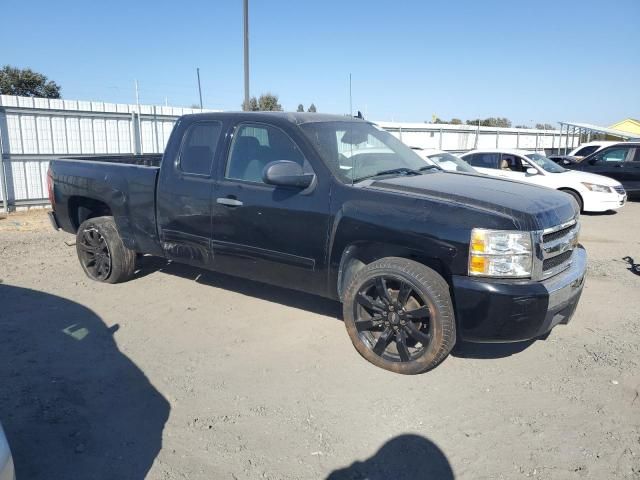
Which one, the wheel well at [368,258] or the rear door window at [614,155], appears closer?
the wheel well at [368,258]

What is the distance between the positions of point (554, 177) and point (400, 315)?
10075 mm

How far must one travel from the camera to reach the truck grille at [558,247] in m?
3.57

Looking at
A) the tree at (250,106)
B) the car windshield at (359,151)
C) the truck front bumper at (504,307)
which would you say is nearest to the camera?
the truck front bumper at (504,307)

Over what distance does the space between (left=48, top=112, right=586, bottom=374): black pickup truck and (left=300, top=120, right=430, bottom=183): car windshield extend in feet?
0.05

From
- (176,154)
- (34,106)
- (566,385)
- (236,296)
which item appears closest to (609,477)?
(566,385)

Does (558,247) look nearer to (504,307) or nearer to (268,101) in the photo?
(504,307)

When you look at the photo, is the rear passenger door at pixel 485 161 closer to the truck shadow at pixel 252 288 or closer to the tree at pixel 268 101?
the truck shadow at pixel 252 288

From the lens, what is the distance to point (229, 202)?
4520 mm

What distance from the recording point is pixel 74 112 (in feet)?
39.8

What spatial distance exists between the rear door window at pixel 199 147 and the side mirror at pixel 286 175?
0.97 metres

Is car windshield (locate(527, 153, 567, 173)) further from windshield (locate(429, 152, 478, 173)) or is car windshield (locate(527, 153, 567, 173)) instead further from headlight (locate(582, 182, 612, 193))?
windshield (locate(429, 152, 478, 173))

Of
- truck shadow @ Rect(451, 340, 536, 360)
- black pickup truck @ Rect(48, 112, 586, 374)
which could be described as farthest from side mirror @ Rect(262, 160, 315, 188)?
truck shadow @ Rect(451, 340, 536, 360)

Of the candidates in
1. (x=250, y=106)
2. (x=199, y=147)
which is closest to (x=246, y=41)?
(x=250, y=106)

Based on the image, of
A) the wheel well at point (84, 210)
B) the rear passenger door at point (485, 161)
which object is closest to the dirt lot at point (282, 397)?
the wheel well at point (84, 210)
